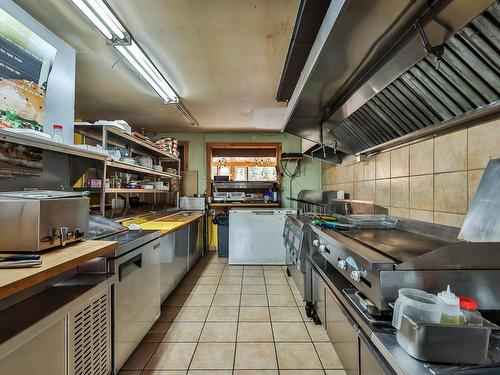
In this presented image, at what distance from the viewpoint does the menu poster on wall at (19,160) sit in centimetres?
153

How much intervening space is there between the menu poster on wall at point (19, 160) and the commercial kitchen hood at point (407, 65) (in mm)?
1877

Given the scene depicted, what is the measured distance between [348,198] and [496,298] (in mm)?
2309

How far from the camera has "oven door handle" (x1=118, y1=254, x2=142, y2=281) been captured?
1.62 meters

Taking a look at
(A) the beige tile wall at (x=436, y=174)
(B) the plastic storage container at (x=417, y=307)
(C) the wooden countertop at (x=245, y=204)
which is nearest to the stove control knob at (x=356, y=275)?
(B) the plastic storage container at (x=417, y=307)

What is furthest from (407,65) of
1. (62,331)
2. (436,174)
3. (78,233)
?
(62,331)

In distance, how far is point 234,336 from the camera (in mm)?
2166

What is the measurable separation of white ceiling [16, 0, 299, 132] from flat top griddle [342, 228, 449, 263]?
5.28 ft

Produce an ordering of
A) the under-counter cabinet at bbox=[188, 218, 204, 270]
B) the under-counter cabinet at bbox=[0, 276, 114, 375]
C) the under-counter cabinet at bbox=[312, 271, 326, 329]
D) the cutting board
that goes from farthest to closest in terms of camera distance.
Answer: the under-counter cabinet at bbox=[188, 218, 204, 270], the cutting board, the under-counter cabinet at bbox=[312, 271, 326, 329], the under-counter cabinet at bbox=[0, 276, 114, 375]

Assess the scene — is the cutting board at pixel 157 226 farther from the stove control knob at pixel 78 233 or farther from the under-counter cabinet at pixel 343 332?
the under-counter cabinet at pixel 343 332

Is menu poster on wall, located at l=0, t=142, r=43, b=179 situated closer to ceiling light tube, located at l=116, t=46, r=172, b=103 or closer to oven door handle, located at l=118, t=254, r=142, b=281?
oven door handle, located at l=118, t=254, r=142, b=281

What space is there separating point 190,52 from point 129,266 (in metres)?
1.83

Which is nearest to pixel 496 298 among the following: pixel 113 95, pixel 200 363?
pixel 200 363

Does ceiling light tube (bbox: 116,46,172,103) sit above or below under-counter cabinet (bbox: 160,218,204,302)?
above

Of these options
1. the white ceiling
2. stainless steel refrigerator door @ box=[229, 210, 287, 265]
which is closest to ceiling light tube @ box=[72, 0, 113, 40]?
the white ceiling
